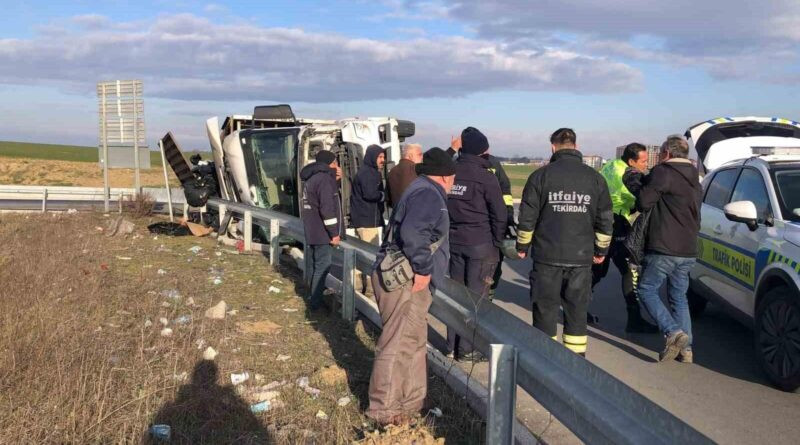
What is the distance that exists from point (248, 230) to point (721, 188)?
7783 mm

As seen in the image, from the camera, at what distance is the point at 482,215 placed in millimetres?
6305

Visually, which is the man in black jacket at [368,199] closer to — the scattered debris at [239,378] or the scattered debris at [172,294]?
the scattered debris at [172,294]

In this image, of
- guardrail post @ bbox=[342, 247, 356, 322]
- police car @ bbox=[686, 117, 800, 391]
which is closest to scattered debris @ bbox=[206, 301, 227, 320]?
guardrail post @ bbox=[342, 247, 356, 322]

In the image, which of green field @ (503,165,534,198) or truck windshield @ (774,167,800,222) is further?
green field @ (503,165,534,198)

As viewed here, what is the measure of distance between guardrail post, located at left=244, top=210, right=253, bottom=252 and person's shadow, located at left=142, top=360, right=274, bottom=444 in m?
7.61

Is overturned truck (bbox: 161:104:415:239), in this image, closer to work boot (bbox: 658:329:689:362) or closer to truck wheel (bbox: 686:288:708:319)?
truck wheel (bbox: 686:288:708:319)

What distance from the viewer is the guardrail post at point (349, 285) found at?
7.13 m

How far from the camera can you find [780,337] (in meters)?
5.77

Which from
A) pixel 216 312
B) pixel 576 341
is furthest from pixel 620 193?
pixel 216 312

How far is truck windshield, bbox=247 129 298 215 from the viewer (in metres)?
13.0

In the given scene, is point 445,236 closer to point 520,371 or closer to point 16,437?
point 520,371

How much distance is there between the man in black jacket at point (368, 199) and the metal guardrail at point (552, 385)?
4.11 metres

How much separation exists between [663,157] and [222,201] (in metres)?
9.87

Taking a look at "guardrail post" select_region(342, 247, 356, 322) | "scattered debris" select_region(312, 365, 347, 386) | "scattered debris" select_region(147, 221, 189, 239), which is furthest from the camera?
"scattered debris" select_region(147, 221, 189, 239)
